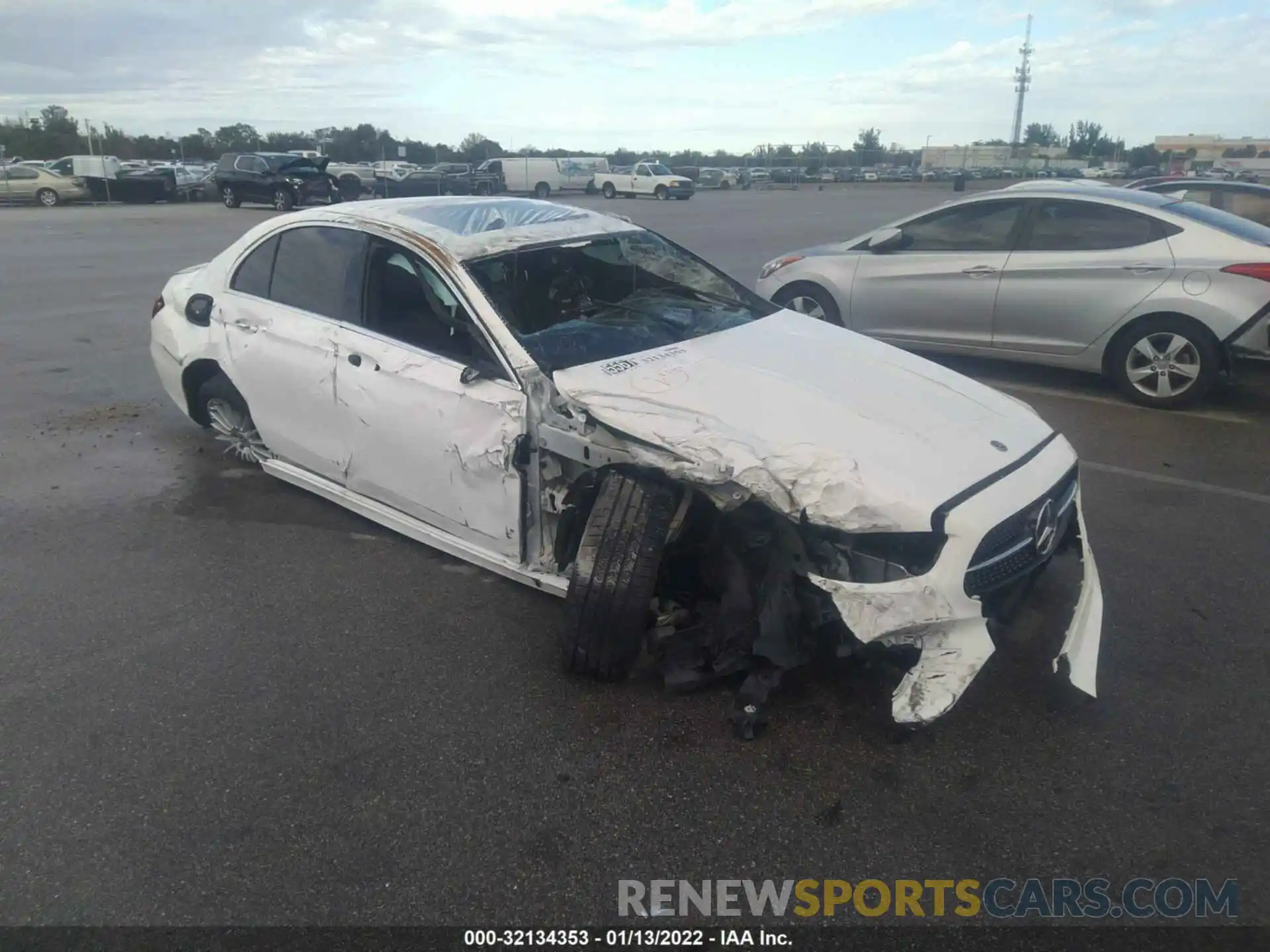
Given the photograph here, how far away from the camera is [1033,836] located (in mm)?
2740

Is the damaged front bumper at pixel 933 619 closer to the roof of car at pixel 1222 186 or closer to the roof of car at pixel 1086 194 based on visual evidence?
the roof of car at pixel 1086 194

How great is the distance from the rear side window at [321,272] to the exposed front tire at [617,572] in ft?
5.94

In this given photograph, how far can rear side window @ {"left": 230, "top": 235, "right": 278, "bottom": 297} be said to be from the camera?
4.95 metres

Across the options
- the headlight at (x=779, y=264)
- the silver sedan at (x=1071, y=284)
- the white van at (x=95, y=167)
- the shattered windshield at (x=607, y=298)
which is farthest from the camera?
the white van at (x=95, y=167)

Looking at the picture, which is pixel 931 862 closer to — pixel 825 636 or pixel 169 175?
pixel 825 636

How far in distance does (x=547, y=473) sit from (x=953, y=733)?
68.4 inches

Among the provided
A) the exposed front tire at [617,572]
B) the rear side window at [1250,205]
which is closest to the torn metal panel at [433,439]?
the exposed front tire at [617,572]

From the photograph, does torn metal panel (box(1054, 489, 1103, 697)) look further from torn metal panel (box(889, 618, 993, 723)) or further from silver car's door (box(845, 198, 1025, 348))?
silver car's door (box(845, 198, 1025, 348))

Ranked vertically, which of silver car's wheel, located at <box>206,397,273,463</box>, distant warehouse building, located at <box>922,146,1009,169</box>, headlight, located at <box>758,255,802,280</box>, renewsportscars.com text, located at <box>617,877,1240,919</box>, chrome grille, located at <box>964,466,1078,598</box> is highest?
distant warehouse building, located at <box>922,146,1009,169</box>

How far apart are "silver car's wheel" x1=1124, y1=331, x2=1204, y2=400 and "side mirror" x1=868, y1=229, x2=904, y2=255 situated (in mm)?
2037

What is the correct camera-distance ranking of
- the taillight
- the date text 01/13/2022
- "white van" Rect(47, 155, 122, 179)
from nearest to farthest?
the date text 01/13/2022 < the taillight < "white van" Rect(47, 155, 122, 179)

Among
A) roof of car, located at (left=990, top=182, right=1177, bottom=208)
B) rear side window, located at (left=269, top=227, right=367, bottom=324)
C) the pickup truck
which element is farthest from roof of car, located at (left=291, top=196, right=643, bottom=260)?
the pickup truck

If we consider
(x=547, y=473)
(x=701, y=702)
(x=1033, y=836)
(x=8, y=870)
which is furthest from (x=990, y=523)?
Result: (x=8, y=870)

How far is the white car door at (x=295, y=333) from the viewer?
14.6 ft
